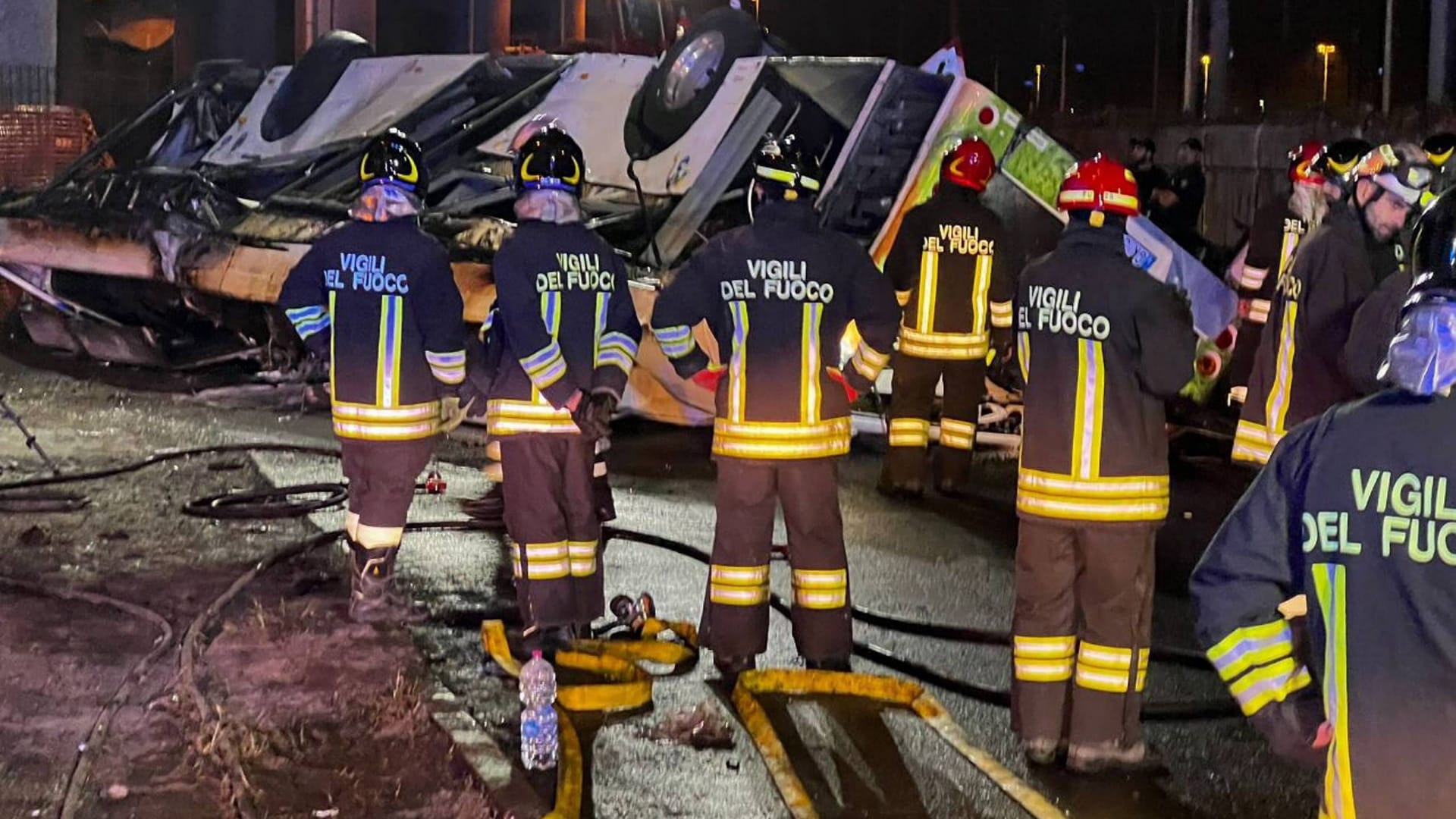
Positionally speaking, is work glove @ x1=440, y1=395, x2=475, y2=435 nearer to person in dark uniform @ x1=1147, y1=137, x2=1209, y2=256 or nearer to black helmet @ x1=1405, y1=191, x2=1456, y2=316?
black helmet @ x1=1405, y1=191, x2=1456, y2=316

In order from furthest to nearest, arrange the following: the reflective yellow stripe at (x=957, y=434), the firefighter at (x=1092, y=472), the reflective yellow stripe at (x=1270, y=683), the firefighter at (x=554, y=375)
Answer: the reflective yellow stripe at (x=957, y=434) < the firefighter at (x=554, y=375) < the firefighter at (x=1092, y=472) < the reflective yellow stripe at (x=1270, y=683)

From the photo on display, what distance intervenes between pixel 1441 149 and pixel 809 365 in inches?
111

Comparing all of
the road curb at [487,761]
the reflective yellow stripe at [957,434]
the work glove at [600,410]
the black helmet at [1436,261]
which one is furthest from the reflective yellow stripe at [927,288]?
the black helmet at [1436,261]

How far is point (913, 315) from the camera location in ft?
28.6

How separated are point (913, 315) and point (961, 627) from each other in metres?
2.64

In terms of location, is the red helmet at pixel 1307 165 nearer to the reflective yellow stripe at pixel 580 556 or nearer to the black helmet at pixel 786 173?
the black helmet at pixel 786 173

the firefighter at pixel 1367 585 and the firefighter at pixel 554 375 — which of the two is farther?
the firefighter at pixel 554 375

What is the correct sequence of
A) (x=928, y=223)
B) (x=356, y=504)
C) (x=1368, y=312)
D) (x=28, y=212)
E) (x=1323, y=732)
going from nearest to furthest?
(x=1323, y=732)
(x=1368, y=312)
(x=356, y=504)
(x=928, y=223)
(x=28, y=212)

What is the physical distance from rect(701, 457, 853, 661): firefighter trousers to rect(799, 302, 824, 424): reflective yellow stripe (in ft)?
0.59

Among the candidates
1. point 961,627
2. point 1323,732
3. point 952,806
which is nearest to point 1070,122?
point 961,627

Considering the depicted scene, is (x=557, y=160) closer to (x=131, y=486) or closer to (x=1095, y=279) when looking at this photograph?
(x=1095, y=279)

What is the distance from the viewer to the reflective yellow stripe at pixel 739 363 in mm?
5648

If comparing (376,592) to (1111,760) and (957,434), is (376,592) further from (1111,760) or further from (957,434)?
(957,434)

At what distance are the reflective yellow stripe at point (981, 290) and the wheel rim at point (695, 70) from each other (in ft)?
11.6
